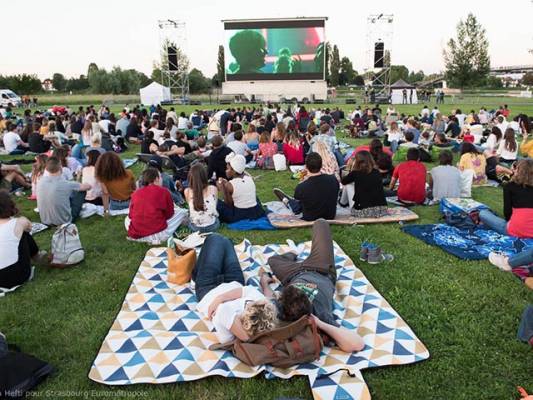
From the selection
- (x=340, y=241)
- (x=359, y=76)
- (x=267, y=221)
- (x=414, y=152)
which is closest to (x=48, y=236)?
(x=267, y=221)

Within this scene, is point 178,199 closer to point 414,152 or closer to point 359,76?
point 414,152

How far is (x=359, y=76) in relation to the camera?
85438 mm

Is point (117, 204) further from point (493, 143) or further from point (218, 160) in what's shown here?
point (493, 143)

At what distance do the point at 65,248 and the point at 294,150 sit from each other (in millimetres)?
6406

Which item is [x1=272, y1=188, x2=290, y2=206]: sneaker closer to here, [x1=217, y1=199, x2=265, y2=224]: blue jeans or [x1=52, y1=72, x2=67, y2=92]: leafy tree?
[x1=217, y1=199, x2=265, y2=224]: blue jeans

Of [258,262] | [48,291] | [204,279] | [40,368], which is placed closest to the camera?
[40,368]

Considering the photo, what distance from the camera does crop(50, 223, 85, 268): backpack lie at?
16.4 feet

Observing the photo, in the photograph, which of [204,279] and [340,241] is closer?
[204,279]

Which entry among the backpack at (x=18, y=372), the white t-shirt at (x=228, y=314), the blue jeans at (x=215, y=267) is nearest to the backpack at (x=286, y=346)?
the white t-shirt at (x=228, y=314)

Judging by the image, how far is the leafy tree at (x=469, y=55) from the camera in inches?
1972

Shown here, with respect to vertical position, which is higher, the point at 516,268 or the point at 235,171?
the point at 235,171

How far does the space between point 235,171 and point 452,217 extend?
3222 mm

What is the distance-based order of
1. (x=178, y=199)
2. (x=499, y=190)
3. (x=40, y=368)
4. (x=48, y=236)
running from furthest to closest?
(x=499, y=190)
(x=178, y=199)
(x=48, y=236)
(x=40, y=368)

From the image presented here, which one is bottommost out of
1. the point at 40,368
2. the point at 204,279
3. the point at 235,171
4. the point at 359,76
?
the point at 40,368
